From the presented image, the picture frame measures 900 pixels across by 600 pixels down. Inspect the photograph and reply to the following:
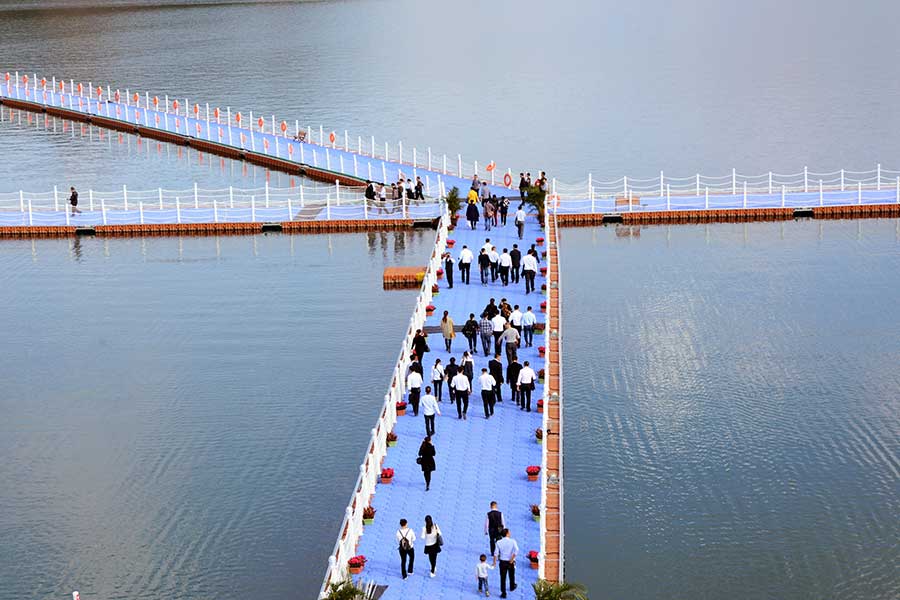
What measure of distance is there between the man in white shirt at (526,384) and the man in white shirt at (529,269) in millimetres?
10350

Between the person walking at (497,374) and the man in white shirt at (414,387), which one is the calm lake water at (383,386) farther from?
the person walking at (497,374)

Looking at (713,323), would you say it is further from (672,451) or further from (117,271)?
(117,271)

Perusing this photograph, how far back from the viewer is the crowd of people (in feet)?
96.7

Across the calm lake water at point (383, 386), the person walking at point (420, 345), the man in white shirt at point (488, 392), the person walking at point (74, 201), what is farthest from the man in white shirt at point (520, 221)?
the person walking at point (74, 201)

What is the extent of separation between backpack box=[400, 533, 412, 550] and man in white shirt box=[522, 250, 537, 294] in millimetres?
20008

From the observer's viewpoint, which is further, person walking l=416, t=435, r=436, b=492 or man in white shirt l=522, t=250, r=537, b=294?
man in white shirt l=522, t=250, r=537, b=294

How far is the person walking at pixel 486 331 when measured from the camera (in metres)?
41.4

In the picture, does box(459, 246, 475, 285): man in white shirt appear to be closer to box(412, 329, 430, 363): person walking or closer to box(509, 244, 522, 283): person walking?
box(509, 244, 522, 283): person walking

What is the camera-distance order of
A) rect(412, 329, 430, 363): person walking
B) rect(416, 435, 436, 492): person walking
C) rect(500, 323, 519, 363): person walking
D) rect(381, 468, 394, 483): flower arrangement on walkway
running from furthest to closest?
rect(500, 323, 519, 363): person walking < rect(412, 329, 430, 363): person walking < rect(381, 468, 394, 483): flower arrangement on walkway < rect(416, 435, 436, 492): person walking

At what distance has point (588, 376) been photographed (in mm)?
44594

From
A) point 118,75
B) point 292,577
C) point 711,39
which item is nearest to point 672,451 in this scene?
point 292,577

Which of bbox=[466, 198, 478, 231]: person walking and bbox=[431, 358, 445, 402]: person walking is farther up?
bbox=[466, 198, 478, 231]: person walking

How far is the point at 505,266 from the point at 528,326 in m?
6.95

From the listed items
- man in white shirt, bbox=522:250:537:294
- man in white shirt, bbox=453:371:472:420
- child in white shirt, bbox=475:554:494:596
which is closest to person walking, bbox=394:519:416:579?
child in white shirt, bbox=475:554:494:596
